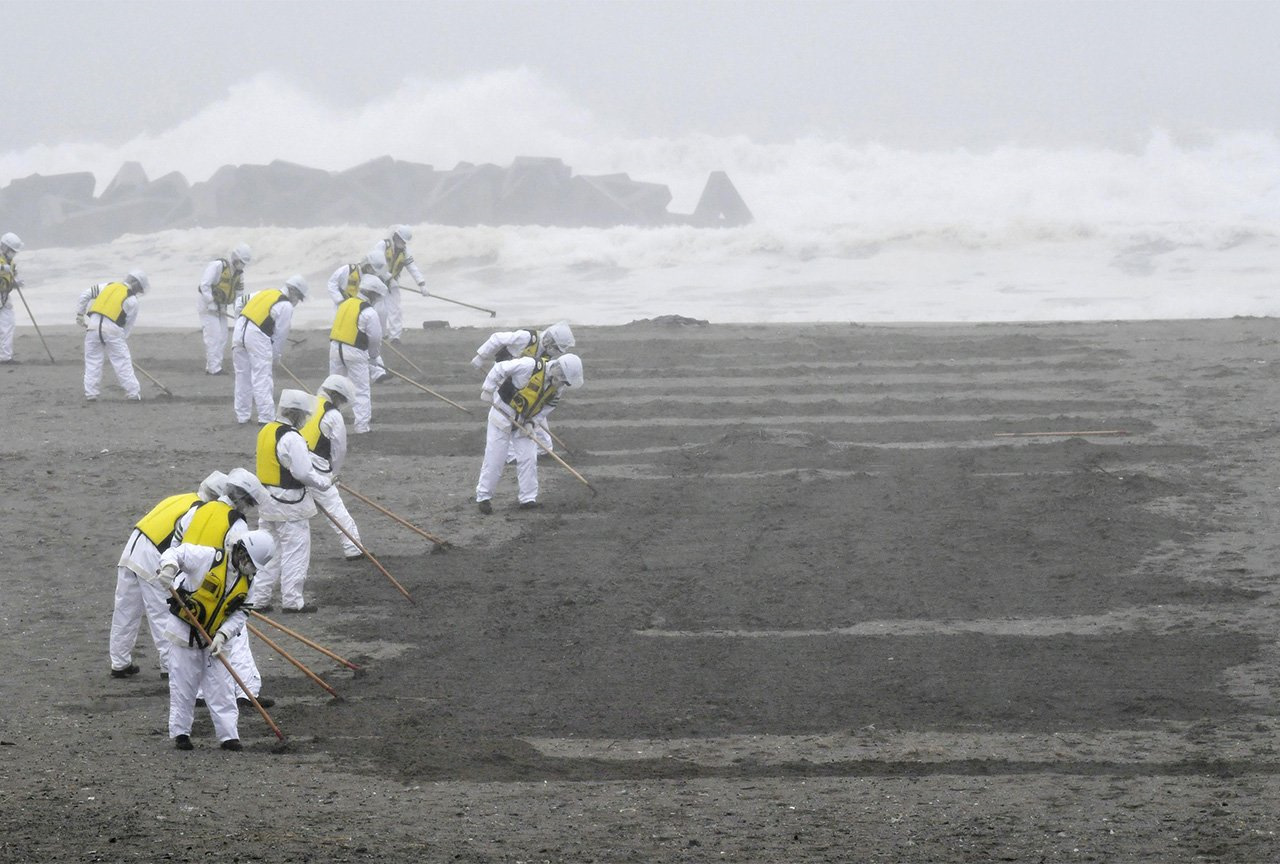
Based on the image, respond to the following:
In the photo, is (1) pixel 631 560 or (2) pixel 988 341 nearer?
(1) pixel 631 560

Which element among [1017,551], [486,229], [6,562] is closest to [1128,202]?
[486,229]

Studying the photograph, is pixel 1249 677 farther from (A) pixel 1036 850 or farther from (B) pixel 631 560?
(B) pixel 631 560

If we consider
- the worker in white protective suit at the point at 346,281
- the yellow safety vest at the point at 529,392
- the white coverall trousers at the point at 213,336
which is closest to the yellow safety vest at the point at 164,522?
the yellow safety vest at the point at 529,392

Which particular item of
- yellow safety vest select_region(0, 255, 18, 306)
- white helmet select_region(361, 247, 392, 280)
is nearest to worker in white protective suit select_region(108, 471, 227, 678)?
white helmet select_region(361, 247, 392, 280)

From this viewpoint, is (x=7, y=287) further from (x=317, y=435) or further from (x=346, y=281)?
(x=317, y=435)

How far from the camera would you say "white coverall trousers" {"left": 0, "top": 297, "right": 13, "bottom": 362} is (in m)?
23.9

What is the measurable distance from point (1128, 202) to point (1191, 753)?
47.6m

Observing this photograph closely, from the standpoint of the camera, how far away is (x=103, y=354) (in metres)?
20.8

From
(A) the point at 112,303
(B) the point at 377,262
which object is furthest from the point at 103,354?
(B) the point at 377,262

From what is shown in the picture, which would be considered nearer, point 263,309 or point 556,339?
point 556,339

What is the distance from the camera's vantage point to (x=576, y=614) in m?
11.7

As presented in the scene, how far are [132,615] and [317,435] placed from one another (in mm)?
2834

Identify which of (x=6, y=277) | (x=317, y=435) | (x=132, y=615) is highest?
(x=6, y=277)

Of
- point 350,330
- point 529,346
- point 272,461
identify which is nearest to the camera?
point 272,461
